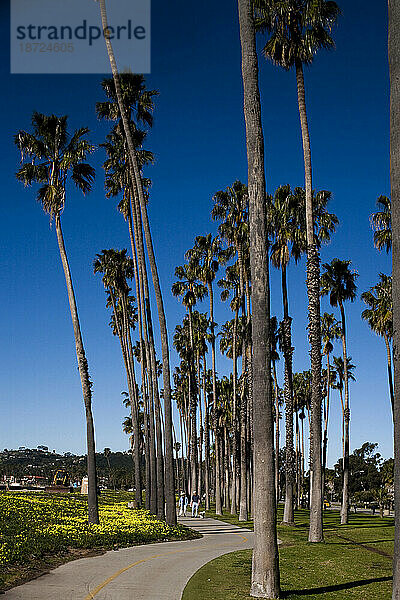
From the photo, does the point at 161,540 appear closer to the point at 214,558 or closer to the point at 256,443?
the point at 214,558

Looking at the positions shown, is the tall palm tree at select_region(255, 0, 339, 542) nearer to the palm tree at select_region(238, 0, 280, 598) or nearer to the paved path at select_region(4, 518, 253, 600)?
the paved path at select_region(4, 518, 253, 600)

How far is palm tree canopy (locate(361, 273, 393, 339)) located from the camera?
44.3 meters

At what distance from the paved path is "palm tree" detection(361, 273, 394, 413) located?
23024mm

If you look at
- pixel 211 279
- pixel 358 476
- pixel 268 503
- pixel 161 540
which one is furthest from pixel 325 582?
pixel 358 476

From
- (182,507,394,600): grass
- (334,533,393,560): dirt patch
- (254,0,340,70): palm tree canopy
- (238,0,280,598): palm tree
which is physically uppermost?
(254,0,340,70): palm tree canopy

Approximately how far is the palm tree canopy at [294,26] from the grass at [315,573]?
799 inches

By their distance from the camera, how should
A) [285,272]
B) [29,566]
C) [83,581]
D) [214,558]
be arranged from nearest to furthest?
1. [83,581]
2. [29,566]
3. [214,558]
4. [285,272]

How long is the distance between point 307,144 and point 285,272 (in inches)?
457

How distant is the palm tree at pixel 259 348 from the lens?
13.6m

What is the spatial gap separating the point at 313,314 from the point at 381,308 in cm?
1820

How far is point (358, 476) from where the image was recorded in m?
132

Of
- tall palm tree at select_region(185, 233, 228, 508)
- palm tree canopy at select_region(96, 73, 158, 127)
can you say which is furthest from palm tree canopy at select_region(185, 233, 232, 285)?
palm tree canopy at select_region(96, 73, 158, 127)

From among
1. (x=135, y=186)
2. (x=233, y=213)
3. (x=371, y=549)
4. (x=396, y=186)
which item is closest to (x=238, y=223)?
(x=233, y=213)

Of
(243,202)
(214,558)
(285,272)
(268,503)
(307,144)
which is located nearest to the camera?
(268,503)
